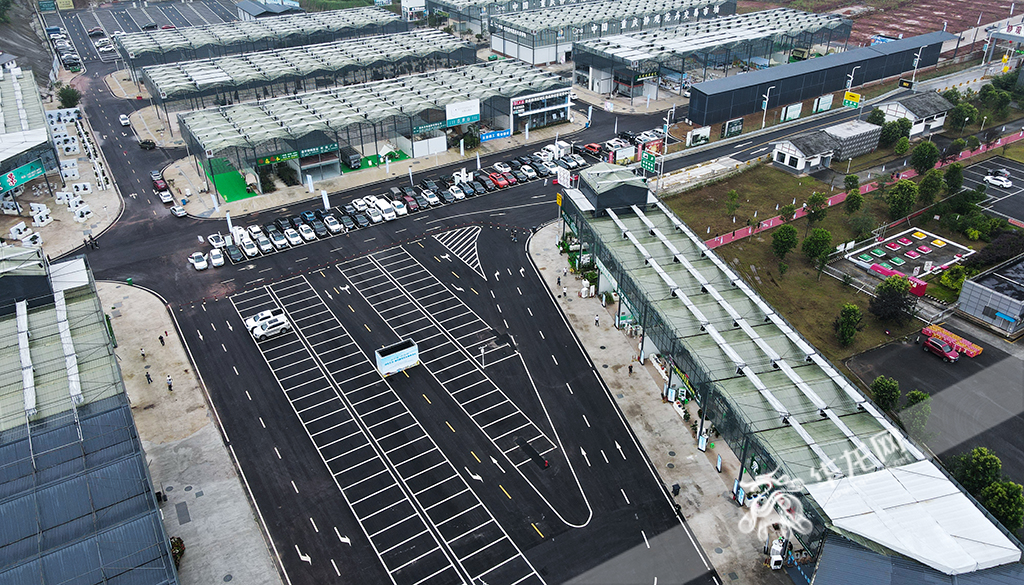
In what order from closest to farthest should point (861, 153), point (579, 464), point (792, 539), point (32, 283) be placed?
point (792, 539) → point (579, 464) → point (32, 283) → point (861, 153)

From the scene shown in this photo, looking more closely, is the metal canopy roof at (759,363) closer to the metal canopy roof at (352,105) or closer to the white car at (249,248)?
the white car at (249,248)

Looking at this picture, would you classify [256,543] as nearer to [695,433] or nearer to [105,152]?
[695,433]

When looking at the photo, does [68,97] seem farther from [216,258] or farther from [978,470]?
[978,470]

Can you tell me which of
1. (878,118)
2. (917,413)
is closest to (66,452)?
(917,413)

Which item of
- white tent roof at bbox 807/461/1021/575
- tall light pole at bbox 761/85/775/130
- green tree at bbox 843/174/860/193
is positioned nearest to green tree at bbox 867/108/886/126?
tall light pole at bbox 761/85/775/130

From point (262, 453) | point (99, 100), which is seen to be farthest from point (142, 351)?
point (99, 100)

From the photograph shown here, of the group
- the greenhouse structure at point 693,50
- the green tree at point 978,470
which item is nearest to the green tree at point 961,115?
the greenhouse structure at point 693,50

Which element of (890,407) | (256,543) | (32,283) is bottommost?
(256,543)
